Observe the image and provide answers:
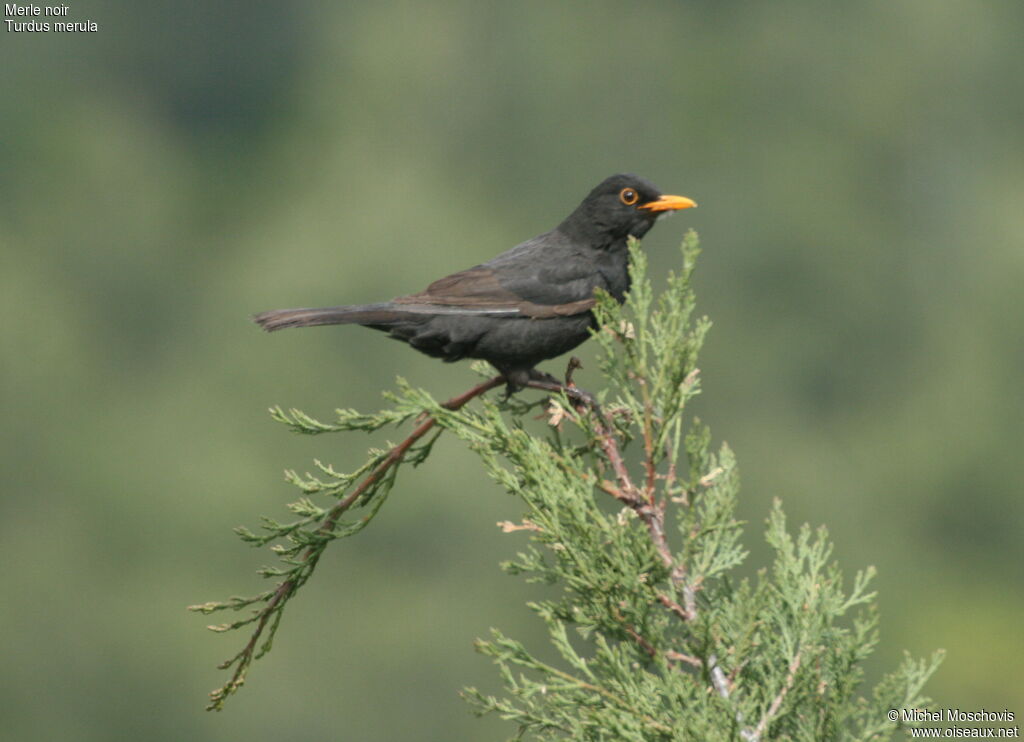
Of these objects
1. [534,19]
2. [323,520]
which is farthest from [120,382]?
[323,520]

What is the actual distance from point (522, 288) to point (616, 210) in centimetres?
62

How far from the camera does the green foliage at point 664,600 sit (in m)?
3.32

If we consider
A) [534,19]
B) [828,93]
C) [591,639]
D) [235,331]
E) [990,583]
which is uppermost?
[534,19]

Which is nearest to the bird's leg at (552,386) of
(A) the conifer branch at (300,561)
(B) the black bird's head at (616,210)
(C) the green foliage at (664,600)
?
→ (A) the conifer branch at (300,561)

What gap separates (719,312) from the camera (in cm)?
4888

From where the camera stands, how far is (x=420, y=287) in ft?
115

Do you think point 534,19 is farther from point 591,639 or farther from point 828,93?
point 591,639

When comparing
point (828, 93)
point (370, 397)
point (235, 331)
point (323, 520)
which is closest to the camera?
point (323, 520)

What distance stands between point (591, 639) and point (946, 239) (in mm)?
55518

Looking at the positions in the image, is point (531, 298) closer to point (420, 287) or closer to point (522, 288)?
point (522, 288)

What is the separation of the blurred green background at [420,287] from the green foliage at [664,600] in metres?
24.5

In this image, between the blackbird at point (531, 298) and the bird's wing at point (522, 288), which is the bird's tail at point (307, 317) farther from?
the bird's wing at point (522, 288)

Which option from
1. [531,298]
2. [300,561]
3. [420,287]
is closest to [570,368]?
[531,298]

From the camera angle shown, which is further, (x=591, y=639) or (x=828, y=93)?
(x=828, y=93)
